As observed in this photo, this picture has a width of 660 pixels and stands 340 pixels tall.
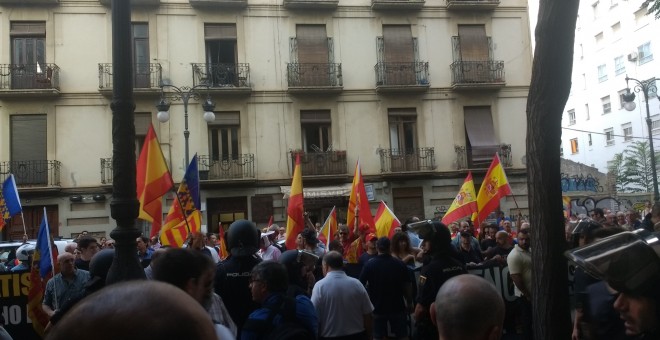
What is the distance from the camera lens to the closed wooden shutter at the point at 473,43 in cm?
2403

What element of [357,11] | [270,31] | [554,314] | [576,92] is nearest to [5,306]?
[554,314]

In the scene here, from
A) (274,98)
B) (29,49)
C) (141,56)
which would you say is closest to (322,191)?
(274,98)

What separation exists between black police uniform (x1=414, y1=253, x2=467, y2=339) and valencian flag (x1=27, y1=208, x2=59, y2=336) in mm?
3866

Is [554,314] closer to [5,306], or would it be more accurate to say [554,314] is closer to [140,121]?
[5,306]

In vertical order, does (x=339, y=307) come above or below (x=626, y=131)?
below

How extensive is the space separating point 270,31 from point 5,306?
17207mm

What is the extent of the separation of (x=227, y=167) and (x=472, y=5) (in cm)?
1163

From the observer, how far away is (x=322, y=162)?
22453 millimetres

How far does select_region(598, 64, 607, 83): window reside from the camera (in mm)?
48125

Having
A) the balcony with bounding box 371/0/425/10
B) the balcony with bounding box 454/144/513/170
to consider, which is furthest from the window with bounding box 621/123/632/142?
the balcony with bounding box 371/0/425/10

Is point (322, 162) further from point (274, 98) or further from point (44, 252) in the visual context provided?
point (44, 252)

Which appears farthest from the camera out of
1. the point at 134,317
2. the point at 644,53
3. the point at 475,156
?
the point at 644,53

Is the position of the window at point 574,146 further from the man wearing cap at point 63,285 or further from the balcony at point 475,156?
the man wearing cap at point 63,285

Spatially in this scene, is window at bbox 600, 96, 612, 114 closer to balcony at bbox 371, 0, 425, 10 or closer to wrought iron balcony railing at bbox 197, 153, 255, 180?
balcony at bbox 371, 0, 425, 10
